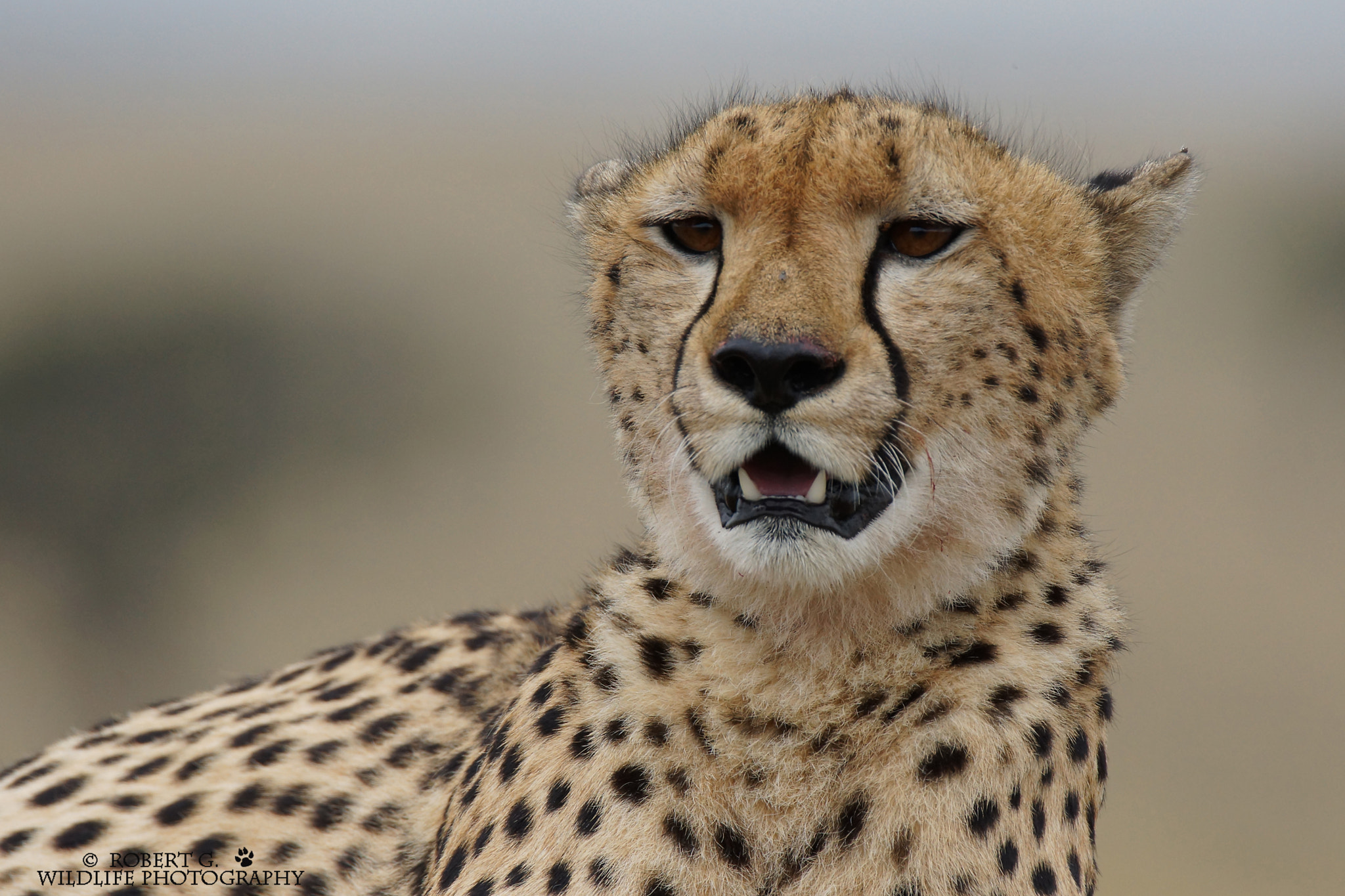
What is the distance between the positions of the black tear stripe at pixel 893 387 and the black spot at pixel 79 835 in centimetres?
143

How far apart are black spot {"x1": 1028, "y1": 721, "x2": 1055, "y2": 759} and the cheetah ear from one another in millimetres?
545

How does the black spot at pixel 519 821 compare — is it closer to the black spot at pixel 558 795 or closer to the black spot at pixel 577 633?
the black spot at pixel 558 795

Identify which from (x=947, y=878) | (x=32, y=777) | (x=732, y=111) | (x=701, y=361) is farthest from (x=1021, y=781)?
(x=32, y=777)

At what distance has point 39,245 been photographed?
12.2 meters

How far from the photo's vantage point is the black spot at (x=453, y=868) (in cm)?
187

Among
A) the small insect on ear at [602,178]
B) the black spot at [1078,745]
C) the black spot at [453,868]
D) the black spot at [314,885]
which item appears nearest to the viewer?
the black spot at [1078,745]

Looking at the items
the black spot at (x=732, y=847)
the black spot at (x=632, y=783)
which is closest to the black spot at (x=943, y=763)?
the black spot at (x=732, y=847)

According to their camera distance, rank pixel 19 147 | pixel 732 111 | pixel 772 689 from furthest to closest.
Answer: pixel 19 147 < pixel 732 111 < pixel 772 689

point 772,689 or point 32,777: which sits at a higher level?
point 772,689

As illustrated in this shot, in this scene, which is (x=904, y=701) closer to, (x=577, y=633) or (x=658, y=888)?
(x=658, y=888)

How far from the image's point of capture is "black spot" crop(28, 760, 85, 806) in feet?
7.84

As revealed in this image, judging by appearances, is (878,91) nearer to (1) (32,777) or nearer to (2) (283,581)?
(1) (32,777)

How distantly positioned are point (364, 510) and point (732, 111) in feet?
26.7

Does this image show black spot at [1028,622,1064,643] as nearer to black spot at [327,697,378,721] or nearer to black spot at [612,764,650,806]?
black spot at [612,764,650,806]
